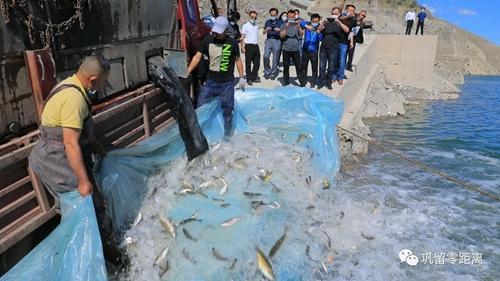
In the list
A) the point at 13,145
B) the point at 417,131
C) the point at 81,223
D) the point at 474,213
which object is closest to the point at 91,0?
the point at 13,145

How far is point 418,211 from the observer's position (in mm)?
7738

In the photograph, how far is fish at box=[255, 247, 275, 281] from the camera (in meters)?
→ 4.07

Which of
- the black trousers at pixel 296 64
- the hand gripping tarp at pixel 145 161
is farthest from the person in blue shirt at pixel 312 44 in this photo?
the hand gripping tarp at pixel 145 161

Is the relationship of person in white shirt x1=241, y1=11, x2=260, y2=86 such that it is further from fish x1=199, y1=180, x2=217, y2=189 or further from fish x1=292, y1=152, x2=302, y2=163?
fish x1=199, y1=180, x2=217, y2=189

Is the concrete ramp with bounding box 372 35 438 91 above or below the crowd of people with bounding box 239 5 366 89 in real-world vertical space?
below

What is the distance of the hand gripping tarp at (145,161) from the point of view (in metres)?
3.55

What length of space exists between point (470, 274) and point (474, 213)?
2.47 m

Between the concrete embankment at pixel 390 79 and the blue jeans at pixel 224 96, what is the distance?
469 cm

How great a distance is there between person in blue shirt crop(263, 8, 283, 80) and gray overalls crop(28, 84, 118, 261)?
27.2 ft

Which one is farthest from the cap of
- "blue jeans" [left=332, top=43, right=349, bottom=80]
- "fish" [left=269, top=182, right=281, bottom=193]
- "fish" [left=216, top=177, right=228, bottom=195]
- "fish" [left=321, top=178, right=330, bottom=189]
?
"blue jeans" [left=332, top=43, right=349, bottom=80]

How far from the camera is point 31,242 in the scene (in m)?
4.04

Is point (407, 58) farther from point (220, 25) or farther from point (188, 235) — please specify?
point (188, 235)

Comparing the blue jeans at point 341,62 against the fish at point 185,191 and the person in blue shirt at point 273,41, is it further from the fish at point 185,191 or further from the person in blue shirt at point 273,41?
the fish at point 185,191

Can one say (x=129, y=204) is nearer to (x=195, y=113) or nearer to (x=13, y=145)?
(x=13, y=145)
